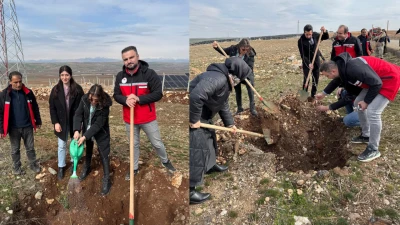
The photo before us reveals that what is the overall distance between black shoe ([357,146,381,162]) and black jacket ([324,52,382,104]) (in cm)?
75

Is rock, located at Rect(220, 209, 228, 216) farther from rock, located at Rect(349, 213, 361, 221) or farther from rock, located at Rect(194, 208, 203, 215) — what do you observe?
rock, located at Rect(349, 213, 361, 221)

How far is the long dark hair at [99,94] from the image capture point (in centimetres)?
317

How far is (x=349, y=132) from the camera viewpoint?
510 centimetres

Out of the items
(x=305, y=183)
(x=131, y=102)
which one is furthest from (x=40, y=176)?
(x=305, y=183)

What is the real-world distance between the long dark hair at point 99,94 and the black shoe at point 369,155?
3.53 meters

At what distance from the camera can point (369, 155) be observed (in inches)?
156

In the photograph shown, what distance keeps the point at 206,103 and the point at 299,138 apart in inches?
118

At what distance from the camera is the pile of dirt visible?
404 inches

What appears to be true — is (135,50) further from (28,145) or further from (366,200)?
(366,200)

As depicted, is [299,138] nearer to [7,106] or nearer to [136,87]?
[136,87]

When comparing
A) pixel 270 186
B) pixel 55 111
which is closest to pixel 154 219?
pixel 270 186

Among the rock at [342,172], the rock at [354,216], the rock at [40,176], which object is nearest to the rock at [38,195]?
the rock at [40,176]

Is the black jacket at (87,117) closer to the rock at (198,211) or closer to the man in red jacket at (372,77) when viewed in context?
the rock at (198,211)

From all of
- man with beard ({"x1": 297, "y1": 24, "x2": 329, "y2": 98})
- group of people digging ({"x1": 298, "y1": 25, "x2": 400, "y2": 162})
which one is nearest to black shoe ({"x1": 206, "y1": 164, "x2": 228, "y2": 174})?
group of people digging ({"x1": 298, "y1": 25, "x2": 400, "y2": 162})
